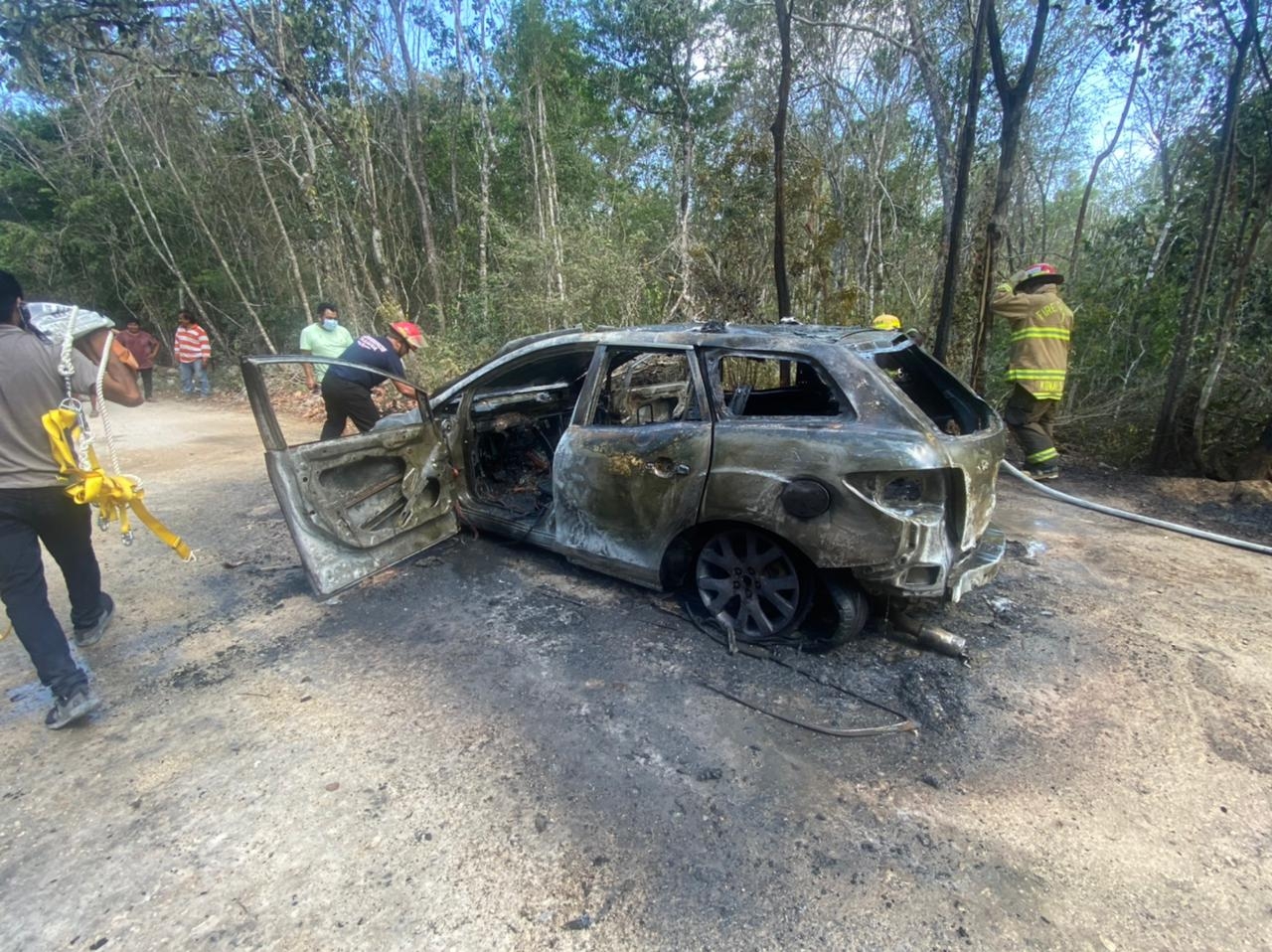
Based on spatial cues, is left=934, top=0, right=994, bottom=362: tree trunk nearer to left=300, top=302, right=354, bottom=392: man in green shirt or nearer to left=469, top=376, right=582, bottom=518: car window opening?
left=469, top=376, right=582, bottom=518: car window opening

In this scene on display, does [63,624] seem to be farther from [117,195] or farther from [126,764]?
[117,195]

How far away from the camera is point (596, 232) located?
374 inches

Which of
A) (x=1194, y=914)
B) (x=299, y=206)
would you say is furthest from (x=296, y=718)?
(x=299, y=206)

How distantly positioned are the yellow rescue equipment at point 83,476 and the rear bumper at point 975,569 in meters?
3.41

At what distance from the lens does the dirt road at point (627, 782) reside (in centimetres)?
174

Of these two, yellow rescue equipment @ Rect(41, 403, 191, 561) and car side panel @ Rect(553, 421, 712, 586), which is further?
car side panel @ Rect(553, 421, 712, 586)

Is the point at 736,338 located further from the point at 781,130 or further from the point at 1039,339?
the point at 781,130

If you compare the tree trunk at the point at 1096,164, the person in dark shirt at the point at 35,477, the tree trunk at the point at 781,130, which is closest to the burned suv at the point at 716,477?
the person in dark shirt at the point at 35,477

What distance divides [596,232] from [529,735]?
27.9 ft

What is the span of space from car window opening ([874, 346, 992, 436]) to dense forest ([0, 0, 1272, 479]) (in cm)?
308

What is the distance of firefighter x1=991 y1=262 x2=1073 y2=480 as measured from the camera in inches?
205

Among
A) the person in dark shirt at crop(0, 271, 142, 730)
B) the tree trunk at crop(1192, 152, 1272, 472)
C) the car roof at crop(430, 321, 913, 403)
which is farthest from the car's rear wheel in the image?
the tree trunk at crop(1192, 152, 1272, 472)

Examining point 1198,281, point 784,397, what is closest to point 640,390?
point 784,397

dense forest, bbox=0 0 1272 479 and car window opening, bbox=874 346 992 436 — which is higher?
dense forest, bbox=0 0 1272 479
